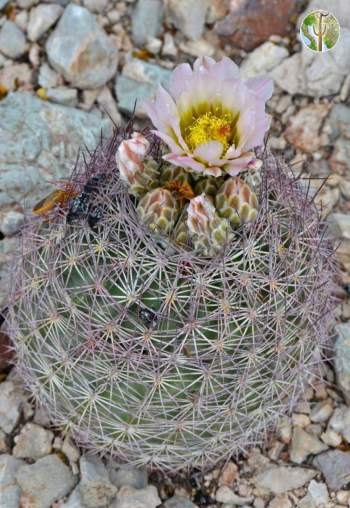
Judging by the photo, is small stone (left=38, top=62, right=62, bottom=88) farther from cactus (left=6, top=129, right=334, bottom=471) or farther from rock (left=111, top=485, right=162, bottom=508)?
rock (left=111, top=485, right=162, bottom=508)

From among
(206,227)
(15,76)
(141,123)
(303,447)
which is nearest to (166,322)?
(206,227)

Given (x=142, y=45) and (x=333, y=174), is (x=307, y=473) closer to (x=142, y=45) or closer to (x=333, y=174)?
(x=333, y=174)

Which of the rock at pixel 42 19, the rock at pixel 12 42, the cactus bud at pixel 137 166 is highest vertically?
the cactus bud at pixel 137 166

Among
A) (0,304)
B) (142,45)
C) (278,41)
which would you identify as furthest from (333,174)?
(0,304)

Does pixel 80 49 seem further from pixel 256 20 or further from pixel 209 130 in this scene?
pixel 209 130

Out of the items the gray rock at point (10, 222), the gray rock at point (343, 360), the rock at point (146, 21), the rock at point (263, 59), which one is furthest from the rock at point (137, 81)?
the gray rock at point (343, 360)

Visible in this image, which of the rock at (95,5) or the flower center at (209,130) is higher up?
the flower center at (209,130)

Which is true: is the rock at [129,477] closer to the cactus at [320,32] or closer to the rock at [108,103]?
the rock at [108,103]
